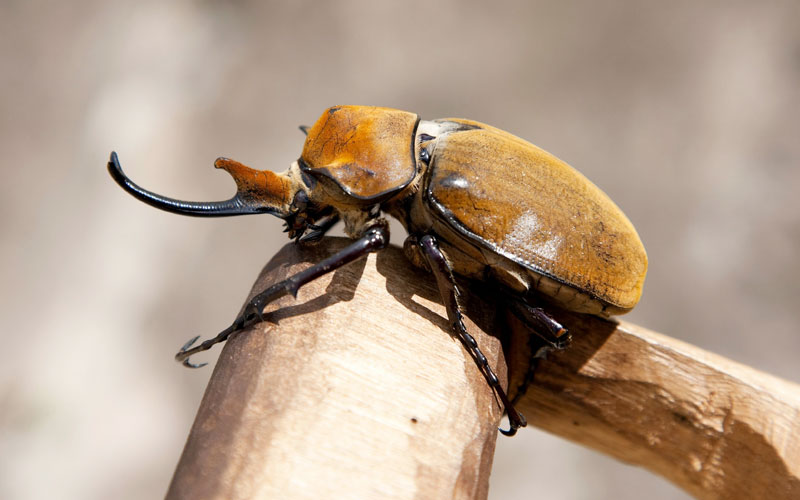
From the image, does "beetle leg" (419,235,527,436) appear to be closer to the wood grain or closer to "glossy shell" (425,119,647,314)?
"glossy shell" (425,119,647,314)

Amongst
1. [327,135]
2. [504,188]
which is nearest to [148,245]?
[327,135]

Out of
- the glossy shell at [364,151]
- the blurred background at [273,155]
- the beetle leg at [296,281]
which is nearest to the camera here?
the beetle leg at [296,281]

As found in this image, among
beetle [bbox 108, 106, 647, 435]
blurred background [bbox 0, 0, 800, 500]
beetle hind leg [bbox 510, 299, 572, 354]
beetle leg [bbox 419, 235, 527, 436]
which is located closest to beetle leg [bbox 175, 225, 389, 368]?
beetle [bbox 108, 106, 647, 435]

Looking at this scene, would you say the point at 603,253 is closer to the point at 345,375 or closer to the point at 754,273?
the point at 345,375

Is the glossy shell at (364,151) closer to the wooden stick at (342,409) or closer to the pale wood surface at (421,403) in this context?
the pale wood surface at (421,403)

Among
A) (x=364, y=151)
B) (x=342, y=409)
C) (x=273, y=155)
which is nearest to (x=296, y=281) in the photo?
(x=342, y=409)

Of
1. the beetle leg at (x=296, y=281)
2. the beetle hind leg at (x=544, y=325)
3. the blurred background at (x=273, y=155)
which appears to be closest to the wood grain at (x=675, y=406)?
the beetle hind leg at (x=544, y=325)

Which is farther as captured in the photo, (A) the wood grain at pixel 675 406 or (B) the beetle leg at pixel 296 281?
(A) the wood grain at pixel 675 406
